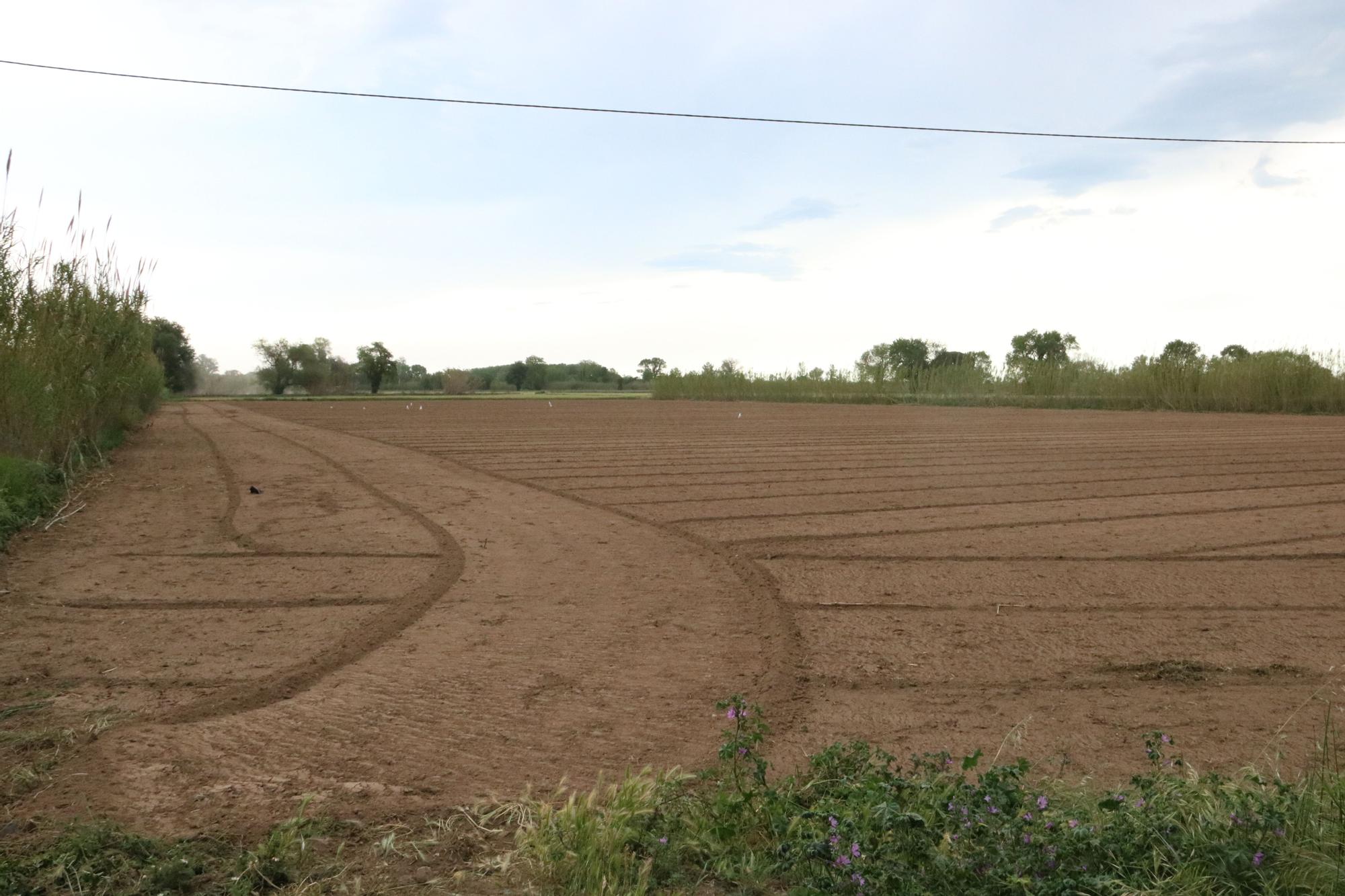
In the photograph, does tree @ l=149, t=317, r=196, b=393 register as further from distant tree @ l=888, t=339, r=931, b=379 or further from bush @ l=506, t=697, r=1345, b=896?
bush @ l=506, t=697, r=1345, b=896

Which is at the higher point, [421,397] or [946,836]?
[421,397]

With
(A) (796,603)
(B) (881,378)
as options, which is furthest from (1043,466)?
(B) (881,378)

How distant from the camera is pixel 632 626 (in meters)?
4.93

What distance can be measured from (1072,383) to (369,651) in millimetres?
33574

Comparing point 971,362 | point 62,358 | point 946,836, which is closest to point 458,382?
point 971,362

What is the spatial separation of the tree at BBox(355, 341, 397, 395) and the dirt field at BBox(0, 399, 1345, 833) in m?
81.7

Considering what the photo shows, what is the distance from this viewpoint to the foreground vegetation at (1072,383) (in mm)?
28016

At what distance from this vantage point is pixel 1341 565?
20.2 ft

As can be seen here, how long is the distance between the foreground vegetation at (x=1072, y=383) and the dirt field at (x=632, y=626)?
19993 millimetres

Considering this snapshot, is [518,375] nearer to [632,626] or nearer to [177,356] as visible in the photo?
[177,356]

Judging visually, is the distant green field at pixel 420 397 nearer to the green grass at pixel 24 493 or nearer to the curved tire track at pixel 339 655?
the green grass at pixel 24 493

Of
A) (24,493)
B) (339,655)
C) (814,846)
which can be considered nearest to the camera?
(814,846)

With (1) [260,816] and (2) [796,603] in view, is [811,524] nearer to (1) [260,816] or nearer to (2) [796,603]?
(2) [796,603]

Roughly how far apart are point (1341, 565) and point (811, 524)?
3467 millimetres
